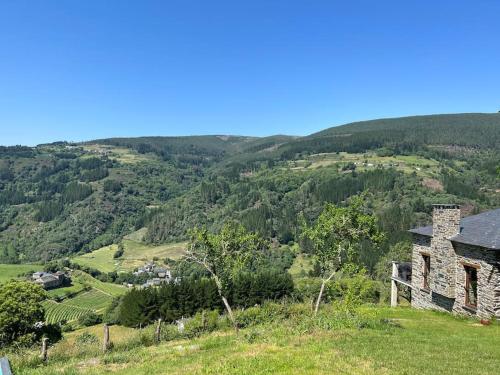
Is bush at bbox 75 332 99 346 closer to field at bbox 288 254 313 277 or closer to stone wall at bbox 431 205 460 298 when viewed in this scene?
stone wall at bbox 431 205 460 298

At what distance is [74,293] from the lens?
13525 centimetres

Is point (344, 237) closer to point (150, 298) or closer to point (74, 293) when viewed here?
point (150, 298)

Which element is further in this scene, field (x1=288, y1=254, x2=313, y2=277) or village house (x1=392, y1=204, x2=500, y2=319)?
field (x1=288, y1=254, x2=313, y2=277)

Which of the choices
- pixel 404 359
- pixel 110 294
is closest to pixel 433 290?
pixel 404 359

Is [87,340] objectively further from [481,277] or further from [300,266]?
[300,266]

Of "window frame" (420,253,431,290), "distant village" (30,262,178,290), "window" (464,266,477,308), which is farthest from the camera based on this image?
"distant village" (30,262,178,290)

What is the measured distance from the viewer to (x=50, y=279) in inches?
5605

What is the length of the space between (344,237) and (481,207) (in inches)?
5998

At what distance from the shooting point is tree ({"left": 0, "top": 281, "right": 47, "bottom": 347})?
63.3 m

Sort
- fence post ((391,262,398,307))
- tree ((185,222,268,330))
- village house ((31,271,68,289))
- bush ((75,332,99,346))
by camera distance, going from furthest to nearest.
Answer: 1. village house ((31,271,68,289))
2. fence post ((391,262,398,307))
3. bush ((75,332,99,346))
4. tree ((185,222,268,330))

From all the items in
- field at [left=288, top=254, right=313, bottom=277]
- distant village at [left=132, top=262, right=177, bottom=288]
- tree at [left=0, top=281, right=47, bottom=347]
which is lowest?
distant village at [left=132, top=262, right=177, bottom=288]

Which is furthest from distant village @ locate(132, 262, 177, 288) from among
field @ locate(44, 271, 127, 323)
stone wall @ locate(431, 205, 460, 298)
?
stone wall @ locate(431, 205, 460, 298)

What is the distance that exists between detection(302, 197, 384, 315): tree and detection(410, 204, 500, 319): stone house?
16.1 feet

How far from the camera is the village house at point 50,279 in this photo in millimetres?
139337
